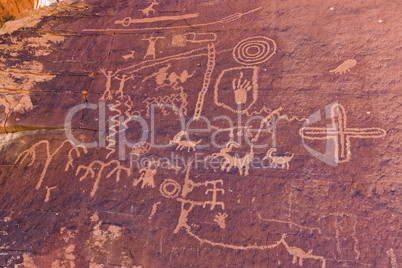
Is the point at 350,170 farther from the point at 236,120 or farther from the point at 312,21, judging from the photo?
the point at 312,21

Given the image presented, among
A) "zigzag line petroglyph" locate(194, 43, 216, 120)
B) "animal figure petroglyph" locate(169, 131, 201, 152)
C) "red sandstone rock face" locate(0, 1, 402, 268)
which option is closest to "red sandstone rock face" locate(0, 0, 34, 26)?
"red sandstone rock face" locate(0, 1, 402, 268)

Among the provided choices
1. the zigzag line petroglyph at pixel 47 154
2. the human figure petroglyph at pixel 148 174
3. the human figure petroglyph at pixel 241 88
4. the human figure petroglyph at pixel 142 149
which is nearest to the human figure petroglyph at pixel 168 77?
the human figure petroglyph at pixel 241 88

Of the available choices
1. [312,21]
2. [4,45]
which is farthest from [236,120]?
[4,45]

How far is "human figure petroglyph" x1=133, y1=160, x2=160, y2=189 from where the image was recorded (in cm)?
288

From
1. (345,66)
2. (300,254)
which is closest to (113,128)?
(300,254)

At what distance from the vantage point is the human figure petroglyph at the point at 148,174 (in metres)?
2.88

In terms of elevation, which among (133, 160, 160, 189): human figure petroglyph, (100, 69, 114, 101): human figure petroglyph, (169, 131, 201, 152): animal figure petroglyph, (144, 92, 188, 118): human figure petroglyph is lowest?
(133, 160, 160, 189): human figure petroglyph

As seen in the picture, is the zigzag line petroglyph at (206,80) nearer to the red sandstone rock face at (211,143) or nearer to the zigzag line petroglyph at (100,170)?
the red sandstone rock face at (211,143)

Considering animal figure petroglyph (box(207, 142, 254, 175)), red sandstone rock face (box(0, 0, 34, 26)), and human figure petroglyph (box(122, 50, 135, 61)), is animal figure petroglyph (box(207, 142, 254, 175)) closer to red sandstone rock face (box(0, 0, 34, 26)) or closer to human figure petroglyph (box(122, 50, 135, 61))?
human figure petroglyph (box(122, 50, 135, 61))

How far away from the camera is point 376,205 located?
2.50 metres

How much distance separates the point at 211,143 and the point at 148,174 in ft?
2.12

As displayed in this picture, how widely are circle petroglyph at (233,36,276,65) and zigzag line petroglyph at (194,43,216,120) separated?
0.23 m

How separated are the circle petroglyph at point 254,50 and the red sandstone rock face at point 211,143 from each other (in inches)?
0.5

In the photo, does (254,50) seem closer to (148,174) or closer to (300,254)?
(148,174)
